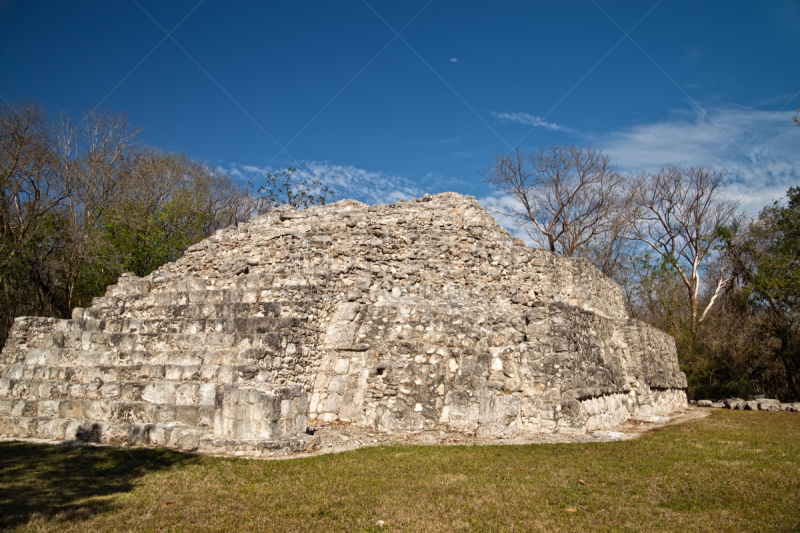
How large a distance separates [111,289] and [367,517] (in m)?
10.9

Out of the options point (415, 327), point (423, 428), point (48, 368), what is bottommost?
point (423, 428)

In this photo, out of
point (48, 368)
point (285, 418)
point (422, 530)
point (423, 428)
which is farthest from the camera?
point (48, 368)

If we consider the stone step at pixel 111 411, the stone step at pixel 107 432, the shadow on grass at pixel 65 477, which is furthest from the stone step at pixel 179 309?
the shadow on grass at pixel 65 477

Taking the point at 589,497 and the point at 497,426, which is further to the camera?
the point at 497,426

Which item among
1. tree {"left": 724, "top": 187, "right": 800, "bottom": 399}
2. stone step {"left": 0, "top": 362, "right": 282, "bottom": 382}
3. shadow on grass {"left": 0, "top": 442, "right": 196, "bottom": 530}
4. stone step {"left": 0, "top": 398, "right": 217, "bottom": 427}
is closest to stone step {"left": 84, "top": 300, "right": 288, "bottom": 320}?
stone step {"left": 0, "top": 362, "right": 282, "bottom": 382}

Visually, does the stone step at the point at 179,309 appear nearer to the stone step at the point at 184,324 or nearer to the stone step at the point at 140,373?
the stone step at the point at 184,324

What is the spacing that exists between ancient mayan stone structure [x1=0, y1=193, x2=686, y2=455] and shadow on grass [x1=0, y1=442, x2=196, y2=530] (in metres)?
0.68

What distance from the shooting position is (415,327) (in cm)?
1096

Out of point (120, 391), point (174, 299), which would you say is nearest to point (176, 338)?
point (120, 391)

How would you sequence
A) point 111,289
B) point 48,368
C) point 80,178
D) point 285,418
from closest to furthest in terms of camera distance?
point 285,418
point 48,368
point 111,289
point 80,178

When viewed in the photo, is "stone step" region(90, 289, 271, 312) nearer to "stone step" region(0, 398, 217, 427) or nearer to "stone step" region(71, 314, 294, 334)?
"stone step" region(71, 314, 294, 334)

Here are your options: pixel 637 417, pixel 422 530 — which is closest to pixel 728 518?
pixel 422 530

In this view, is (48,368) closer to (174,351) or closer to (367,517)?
(174,351)

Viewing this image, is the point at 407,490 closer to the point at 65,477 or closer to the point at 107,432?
the point at 65,477
